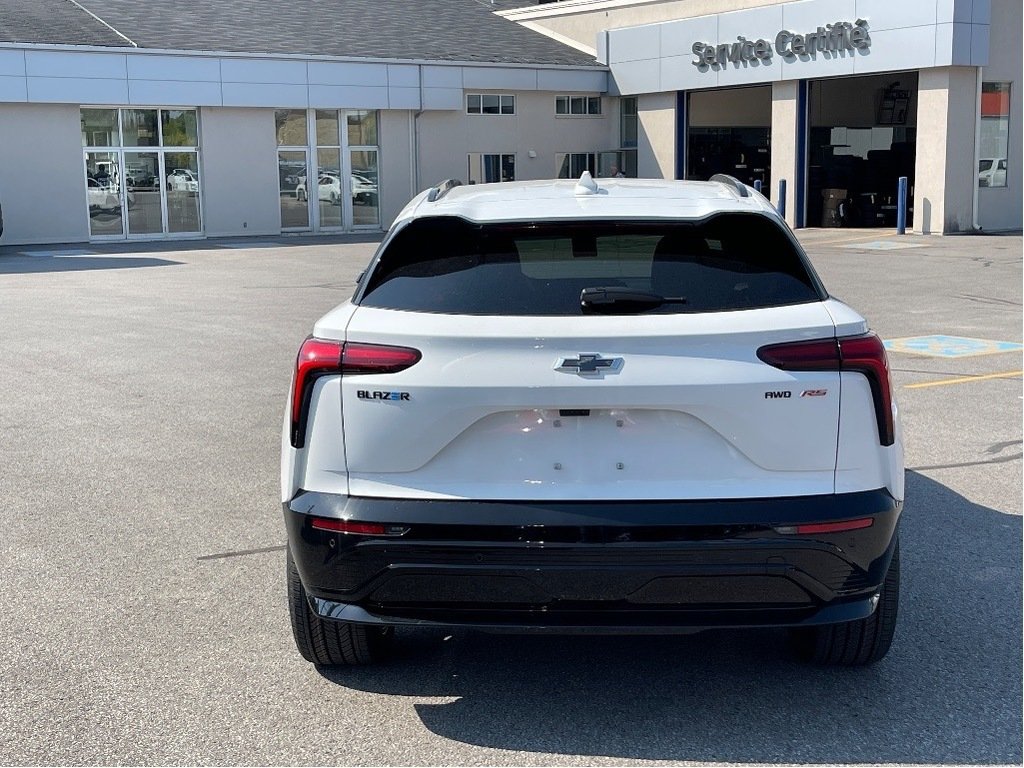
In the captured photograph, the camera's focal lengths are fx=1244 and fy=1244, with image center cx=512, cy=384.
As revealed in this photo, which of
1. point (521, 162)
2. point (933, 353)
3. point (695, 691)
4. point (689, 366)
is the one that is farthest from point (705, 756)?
point (521, 162)

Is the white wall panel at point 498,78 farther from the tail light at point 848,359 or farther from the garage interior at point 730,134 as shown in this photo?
the tail light at point 848,359

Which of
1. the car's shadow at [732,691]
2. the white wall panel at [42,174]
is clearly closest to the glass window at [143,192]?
the white wall panel at [42,174]

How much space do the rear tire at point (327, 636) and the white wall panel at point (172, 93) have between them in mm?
29321

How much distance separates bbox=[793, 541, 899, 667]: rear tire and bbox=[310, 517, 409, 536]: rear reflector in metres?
1.54

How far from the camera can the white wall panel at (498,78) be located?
120ft

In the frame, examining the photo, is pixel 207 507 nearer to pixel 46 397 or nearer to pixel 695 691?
pixel 695 691

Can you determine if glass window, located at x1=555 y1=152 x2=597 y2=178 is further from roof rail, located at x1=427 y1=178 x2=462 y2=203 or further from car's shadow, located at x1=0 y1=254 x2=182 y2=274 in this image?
roof rail, located at x1=427 y1=178 x2=462 y2=203

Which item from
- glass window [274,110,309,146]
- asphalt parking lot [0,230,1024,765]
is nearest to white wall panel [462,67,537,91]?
glass window [274,110,309,146]

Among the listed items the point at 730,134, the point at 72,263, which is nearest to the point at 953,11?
the point at 730,134

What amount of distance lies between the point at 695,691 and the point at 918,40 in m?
27.8

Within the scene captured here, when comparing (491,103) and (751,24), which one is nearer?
(751,24)

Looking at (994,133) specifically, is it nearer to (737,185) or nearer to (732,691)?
(737,185)

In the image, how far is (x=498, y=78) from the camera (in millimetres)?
37000

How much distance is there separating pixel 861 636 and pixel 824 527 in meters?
0.74
